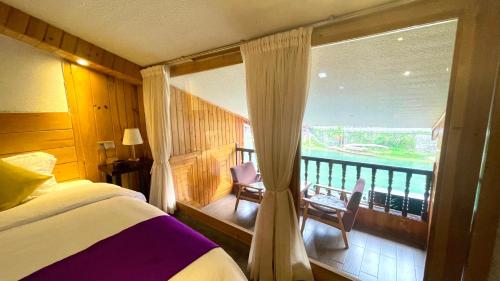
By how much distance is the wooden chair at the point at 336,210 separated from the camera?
1.98 metres

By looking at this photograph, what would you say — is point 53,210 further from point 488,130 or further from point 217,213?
point 488,130

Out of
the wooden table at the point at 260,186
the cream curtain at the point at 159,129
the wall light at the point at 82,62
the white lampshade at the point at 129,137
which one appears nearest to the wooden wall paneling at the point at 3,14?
the wall light at the point at 82,62

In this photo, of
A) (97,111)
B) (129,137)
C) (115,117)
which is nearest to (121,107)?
(115,117)

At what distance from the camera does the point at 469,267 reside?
3.30 ft

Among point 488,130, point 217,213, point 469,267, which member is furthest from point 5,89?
point 469,267

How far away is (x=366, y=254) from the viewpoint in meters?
1.95

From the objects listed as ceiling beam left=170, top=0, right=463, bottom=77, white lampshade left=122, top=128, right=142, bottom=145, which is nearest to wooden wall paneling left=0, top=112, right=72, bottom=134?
white lampshade left=122, top=128, right=142, bottom=145

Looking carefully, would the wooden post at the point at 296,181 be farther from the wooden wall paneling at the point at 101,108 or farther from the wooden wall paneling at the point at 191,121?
the wooden wall paneling at the point at 101,108

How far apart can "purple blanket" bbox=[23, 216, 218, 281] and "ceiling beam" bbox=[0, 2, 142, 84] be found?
195 cm

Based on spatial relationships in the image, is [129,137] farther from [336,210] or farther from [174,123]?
[336,210]

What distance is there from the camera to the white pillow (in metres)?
1.75

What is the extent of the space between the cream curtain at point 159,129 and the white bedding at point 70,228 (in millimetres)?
820

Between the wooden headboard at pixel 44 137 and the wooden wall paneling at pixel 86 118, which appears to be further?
the wooden wall paneling at pixel 86 118

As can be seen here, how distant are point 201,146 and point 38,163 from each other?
186cm
